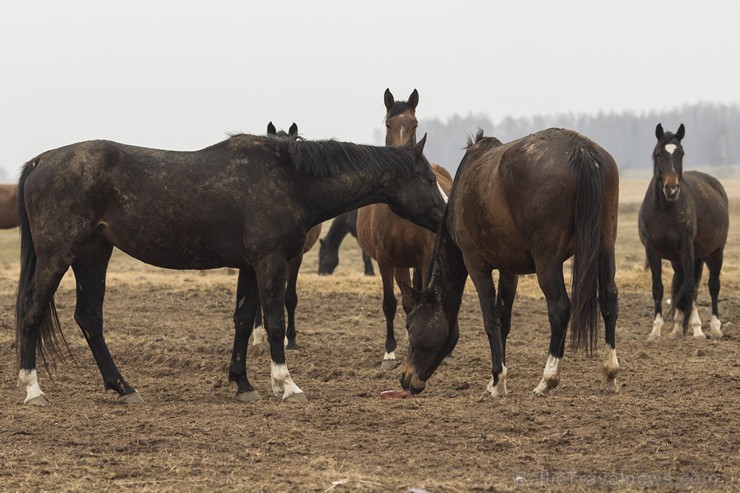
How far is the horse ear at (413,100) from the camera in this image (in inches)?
428

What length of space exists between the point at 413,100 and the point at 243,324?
4.02 m

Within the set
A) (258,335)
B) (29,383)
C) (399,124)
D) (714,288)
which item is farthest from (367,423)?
(714,288)

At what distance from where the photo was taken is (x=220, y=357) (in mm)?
10062

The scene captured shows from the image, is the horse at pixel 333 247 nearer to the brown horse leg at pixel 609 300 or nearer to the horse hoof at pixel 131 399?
the horse hoof at pixel 131 399

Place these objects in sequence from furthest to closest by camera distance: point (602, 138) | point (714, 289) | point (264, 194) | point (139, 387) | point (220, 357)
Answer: point (602, 138)
point (714, 289)
point (220, 357)
point (139, 387)
point (264, 194)

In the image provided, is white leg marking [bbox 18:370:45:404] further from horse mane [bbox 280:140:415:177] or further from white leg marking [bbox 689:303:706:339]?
white leg marking [bbox 689:303:706:339]

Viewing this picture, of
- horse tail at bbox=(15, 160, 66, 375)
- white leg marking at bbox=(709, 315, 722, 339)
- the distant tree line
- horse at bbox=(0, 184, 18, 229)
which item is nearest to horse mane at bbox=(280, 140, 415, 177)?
horse tail at bbox=(15, 160, 66, 375)

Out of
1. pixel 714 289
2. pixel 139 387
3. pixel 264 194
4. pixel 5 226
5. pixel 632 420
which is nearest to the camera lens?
pixel 632 420

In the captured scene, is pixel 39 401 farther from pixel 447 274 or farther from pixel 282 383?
pixel 447 274

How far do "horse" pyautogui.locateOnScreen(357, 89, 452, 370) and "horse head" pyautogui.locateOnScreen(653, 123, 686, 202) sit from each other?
3.10m

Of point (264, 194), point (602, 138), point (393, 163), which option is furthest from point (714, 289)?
point (602, 138)

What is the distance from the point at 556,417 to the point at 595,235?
1338 mm

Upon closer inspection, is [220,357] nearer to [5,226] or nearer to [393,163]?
[393,163]

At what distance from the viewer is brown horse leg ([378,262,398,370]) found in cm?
974
